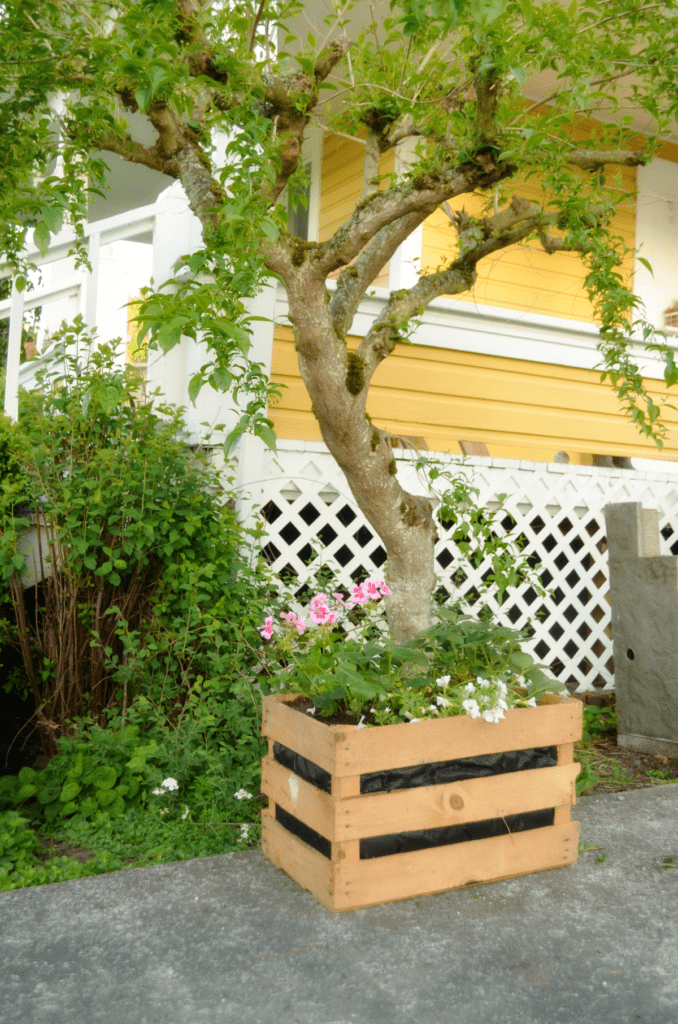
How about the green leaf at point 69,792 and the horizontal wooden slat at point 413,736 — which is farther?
the green leaf at point 69,792

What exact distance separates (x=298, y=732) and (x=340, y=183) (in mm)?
6362

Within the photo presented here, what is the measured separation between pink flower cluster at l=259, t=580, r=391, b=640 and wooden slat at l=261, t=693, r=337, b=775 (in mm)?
395

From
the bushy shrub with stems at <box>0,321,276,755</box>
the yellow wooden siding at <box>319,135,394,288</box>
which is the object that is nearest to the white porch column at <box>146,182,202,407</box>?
the bushy shrub with stems at <box>0,321,276,755</box>

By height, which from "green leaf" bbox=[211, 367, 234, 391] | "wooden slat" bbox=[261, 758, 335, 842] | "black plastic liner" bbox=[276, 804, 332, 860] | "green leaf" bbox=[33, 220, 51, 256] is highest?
"green leaf" bbox=[33, 220, 51, 256]

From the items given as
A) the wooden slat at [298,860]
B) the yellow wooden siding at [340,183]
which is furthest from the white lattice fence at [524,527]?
the yellow wooden siding at [340,183]

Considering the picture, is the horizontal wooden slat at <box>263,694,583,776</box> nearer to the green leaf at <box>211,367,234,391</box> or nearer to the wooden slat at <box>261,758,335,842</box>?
the wooden slat at <box>261,758,335,842</box>

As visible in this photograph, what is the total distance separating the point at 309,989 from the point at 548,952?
61 centimetres

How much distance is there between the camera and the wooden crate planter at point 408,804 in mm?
2178

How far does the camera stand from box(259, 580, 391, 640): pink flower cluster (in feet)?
9.72

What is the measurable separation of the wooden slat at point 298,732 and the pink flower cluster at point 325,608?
1.29 feet

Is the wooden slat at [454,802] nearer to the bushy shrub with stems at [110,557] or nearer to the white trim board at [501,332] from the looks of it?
the bushy shrub with stems at [110,557]

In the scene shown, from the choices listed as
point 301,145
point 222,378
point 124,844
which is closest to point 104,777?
point 124,844

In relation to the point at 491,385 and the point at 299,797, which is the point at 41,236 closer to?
the point at 299,797

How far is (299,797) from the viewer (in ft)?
7.77
